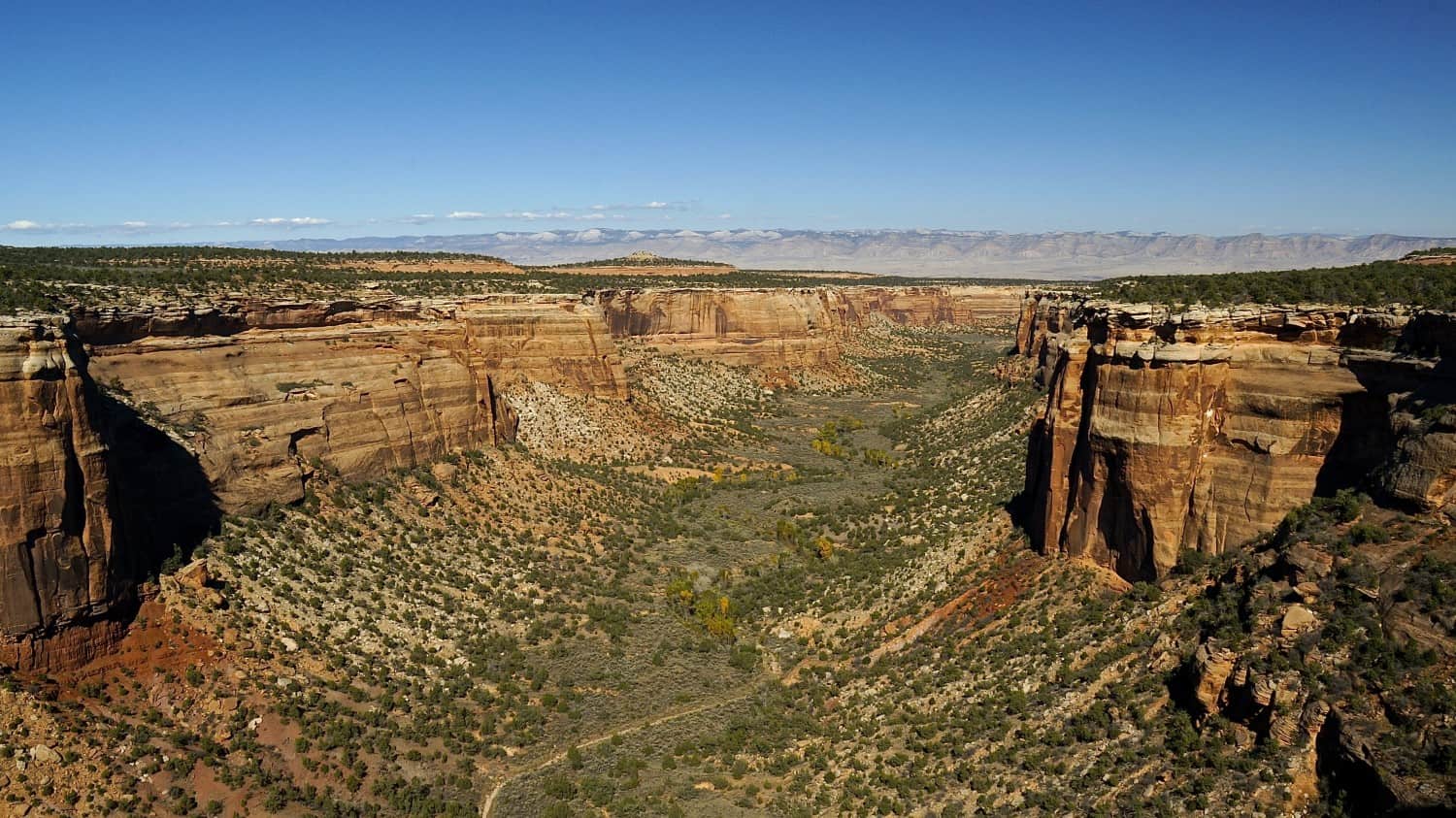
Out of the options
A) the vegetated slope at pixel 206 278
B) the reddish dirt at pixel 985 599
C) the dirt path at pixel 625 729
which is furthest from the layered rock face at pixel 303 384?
the reddish dirt at pixel 985 599

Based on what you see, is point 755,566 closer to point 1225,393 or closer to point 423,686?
point 423,686

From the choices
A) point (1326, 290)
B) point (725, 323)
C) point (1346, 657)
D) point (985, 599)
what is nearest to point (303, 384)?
point (985, 599)

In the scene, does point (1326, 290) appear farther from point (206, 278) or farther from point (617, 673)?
point (206, 278)

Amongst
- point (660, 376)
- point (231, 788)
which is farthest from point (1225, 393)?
→ point (660, 376)

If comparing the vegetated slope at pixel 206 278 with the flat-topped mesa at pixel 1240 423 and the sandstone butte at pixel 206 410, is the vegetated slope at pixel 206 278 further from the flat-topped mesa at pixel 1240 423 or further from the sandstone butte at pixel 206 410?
the flat-topped mesa at pixel 1240 423

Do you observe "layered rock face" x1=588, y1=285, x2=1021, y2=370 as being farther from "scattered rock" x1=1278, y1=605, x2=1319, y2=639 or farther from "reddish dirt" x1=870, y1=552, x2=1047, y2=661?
"scattered rock" x1=1278, y1=605, x2=1319, y2=639

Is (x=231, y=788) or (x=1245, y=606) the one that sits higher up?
(x=1245, y=606)
